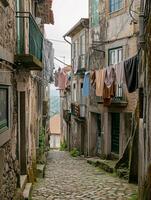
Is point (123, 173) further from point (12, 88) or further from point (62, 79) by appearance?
point (62, 79)

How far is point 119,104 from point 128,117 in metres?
0.83

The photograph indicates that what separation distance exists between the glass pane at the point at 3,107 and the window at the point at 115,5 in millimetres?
12874

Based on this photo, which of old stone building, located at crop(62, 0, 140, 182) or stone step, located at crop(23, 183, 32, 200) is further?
old stone building, located at crop(62, 0, 140, 182)

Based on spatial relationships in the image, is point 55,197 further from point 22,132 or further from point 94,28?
point 94,28

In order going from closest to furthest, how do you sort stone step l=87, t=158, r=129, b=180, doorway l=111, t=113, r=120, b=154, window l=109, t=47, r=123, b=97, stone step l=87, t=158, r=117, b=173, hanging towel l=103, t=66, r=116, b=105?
stone step l=87, t=158, r=129, b=180, hanging towel l=103, t=66, r=116, b=105, stone step l=87, t=158, r=117, b=173, window l=109, t=47, r=123, b=97, doorway l=111, t=113, r=120, b=154

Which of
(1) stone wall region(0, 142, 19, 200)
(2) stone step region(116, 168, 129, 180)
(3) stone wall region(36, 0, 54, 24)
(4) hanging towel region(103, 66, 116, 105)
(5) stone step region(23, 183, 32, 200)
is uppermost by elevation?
(3) stone wall region(36, 0, 54, 24)

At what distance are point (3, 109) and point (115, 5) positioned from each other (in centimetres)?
1379

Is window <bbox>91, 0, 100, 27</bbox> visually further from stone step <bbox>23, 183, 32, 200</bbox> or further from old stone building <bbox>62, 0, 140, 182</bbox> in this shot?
stone step <bbox>23, 183, 32, 200</bbox>

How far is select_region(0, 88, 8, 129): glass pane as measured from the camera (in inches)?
277

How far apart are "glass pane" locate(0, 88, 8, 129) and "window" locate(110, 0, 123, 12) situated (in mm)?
12874

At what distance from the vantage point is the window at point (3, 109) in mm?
7031

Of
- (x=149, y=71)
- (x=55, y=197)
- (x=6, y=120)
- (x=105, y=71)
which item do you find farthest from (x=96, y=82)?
(x=6, y=120)

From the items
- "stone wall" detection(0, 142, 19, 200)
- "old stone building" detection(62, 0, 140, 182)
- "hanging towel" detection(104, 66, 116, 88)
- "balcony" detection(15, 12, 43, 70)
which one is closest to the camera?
"stone wall" detection(0, 142, 19, 200)

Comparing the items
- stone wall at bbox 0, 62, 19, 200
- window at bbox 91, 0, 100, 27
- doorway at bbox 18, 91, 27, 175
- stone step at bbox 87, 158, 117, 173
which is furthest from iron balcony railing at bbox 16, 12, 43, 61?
window at bbox 91, 0, 100, 27
